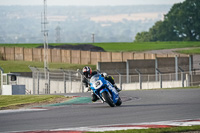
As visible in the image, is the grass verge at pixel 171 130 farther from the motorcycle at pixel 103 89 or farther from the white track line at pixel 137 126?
the motorcycle at pixel 103 89

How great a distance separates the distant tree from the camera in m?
134

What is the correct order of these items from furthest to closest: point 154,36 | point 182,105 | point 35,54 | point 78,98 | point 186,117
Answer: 1. point 154,36
2. point 35,54
3. point 78,98
4. point 182,105
5. point 186,117

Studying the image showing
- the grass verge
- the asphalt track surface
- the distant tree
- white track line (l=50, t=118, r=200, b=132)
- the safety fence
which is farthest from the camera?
the distant tree

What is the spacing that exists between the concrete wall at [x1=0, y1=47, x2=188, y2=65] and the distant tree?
2324 inches

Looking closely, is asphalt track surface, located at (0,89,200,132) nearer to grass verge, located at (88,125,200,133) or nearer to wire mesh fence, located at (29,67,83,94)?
grass verge, located at (88,125,200,133)

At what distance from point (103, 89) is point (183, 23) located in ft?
391

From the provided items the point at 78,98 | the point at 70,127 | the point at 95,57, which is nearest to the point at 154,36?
the point at 95,57

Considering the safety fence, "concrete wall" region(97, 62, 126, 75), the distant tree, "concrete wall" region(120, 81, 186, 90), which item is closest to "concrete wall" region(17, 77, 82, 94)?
the safety fence

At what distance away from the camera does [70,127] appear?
49.1ft

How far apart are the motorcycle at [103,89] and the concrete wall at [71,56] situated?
3931 cm

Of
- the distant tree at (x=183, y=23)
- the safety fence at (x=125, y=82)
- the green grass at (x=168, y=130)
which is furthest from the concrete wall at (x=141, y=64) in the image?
the distant tree at (x=183, y=23)

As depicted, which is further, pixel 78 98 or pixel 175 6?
pixel 175 6

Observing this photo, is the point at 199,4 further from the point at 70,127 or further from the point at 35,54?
the point at 70,127

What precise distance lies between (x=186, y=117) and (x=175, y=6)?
12804 cm
